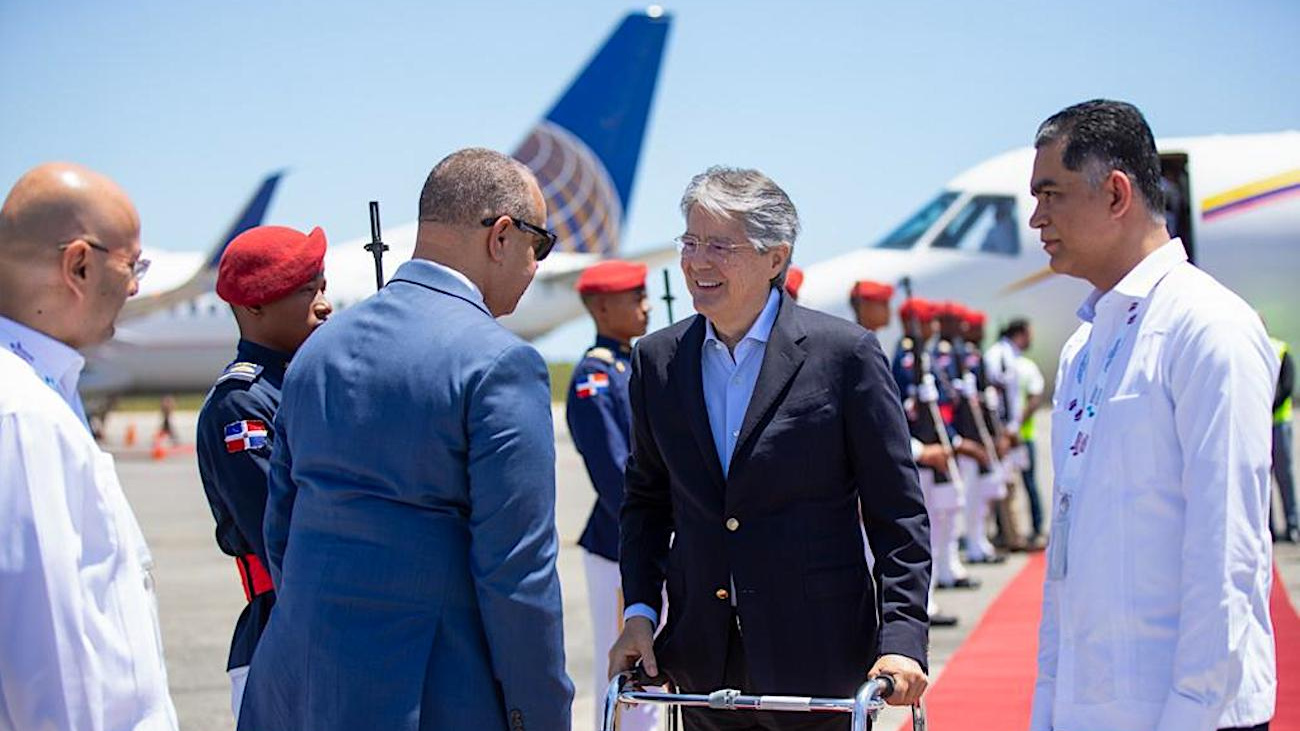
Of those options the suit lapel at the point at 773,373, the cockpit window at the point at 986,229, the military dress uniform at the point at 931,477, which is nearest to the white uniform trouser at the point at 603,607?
the suit lapel at the point at 773,373

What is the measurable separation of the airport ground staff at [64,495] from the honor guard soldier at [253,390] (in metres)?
0.99

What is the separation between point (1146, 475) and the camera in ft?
7.82

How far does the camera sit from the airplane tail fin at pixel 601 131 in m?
38.3

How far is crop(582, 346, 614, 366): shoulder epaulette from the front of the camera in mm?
5020

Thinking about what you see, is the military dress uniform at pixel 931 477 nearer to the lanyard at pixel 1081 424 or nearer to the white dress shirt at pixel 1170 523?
the lanyard at pixel 1081 424

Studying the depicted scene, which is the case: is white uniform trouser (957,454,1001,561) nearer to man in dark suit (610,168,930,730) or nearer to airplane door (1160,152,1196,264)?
airplane door (1160,152,1196,264)

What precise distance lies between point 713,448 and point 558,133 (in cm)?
3679

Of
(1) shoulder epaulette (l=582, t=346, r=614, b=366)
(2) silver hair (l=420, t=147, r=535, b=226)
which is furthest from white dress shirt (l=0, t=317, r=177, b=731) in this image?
(1) shoulder epaulette (l=582, t=346, r=614, b=366)

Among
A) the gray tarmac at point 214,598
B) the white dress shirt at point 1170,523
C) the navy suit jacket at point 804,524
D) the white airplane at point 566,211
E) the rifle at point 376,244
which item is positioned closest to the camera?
the white dress shirt at point 1170,523

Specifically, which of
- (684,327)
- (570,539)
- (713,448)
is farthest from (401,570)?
(570,539)

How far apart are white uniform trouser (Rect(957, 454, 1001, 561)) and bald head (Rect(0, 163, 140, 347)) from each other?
921 cm

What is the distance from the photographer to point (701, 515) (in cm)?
297

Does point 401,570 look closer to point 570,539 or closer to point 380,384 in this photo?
point 380,384

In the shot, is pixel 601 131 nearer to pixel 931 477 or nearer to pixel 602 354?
pixel 931 477
